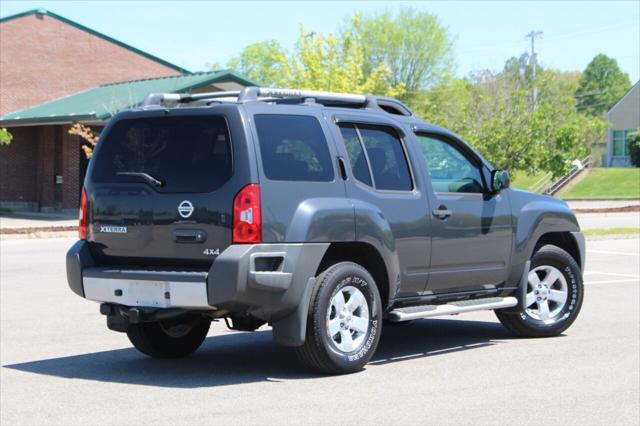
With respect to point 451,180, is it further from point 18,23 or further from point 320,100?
point 18,23

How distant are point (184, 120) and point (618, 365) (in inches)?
152

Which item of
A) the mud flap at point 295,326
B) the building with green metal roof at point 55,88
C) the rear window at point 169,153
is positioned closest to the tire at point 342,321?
the mud flap at point 295,326

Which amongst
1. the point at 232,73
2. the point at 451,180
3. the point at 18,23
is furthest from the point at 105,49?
the point at 451,180

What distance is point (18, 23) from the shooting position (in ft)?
147

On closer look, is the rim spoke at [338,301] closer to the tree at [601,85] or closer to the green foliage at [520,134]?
the green foliage at [520,134]

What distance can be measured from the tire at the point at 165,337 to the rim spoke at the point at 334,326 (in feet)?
4.02

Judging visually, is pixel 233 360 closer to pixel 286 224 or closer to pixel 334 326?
pixel 334 326

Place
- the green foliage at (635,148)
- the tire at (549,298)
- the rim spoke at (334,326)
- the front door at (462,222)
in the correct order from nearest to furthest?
the rim spoke at (334,326)
the front door at (462,222)
the tire at (549,298)
the green foliage at (635,148)

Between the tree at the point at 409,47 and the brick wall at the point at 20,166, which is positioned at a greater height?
the tree at the point at 409,47

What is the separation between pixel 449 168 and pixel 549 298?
1.70 m

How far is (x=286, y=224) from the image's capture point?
302 inches

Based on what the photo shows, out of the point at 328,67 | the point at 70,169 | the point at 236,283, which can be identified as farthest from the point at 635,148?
the point at 236,283

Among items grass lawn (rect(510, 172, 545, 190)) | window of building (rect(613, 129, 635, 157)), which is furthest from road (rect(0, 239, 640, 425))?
window of building (rect(613, 129, 635, 157))

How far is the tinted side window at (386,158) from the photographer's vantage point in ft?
28.5
